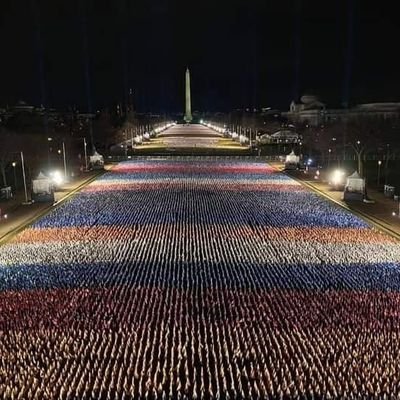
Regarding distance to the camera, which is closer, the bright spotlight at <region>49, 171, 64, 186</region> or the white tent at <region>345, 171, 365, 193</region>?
the white tent at <region>345, 171, 365, 193</region>

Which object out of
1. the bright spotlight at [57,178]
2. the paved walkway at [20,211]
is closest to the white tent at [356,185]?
the paved walkway at [20,211]

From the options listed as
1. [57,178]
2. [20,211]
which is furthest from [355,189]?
[57,178]

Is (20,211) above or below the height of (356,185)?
below

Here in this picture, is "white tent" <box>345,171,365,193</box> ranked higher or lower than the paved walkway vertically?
higher

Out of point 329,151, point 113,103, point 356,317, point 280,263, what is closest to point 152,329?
point 356,317

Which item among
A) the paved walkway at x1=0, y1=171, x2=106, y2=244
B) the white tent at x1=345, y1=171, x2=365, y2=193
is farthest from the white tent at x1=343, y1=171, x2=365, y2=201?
the paved walkway at x1=0, y1=171, x2=106, y2=244

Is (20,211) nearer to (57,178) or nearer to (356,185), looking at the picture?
(57,178)

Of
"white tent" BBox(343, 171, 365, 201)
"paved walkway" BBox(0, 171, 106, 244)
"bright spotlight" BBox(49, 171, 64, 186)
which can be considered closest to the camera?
"paved walkway" BBox(0, 171, 106, 244)

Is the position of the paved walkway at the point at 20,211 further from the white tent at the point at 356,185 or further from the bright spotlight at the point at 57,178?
the white tent at the point at 356,185

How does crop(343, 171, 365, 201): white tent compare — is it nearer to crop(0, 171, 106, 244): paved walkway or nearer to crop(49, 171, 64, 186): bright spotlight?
crop(0, 171, 106, 244): paved walkway
